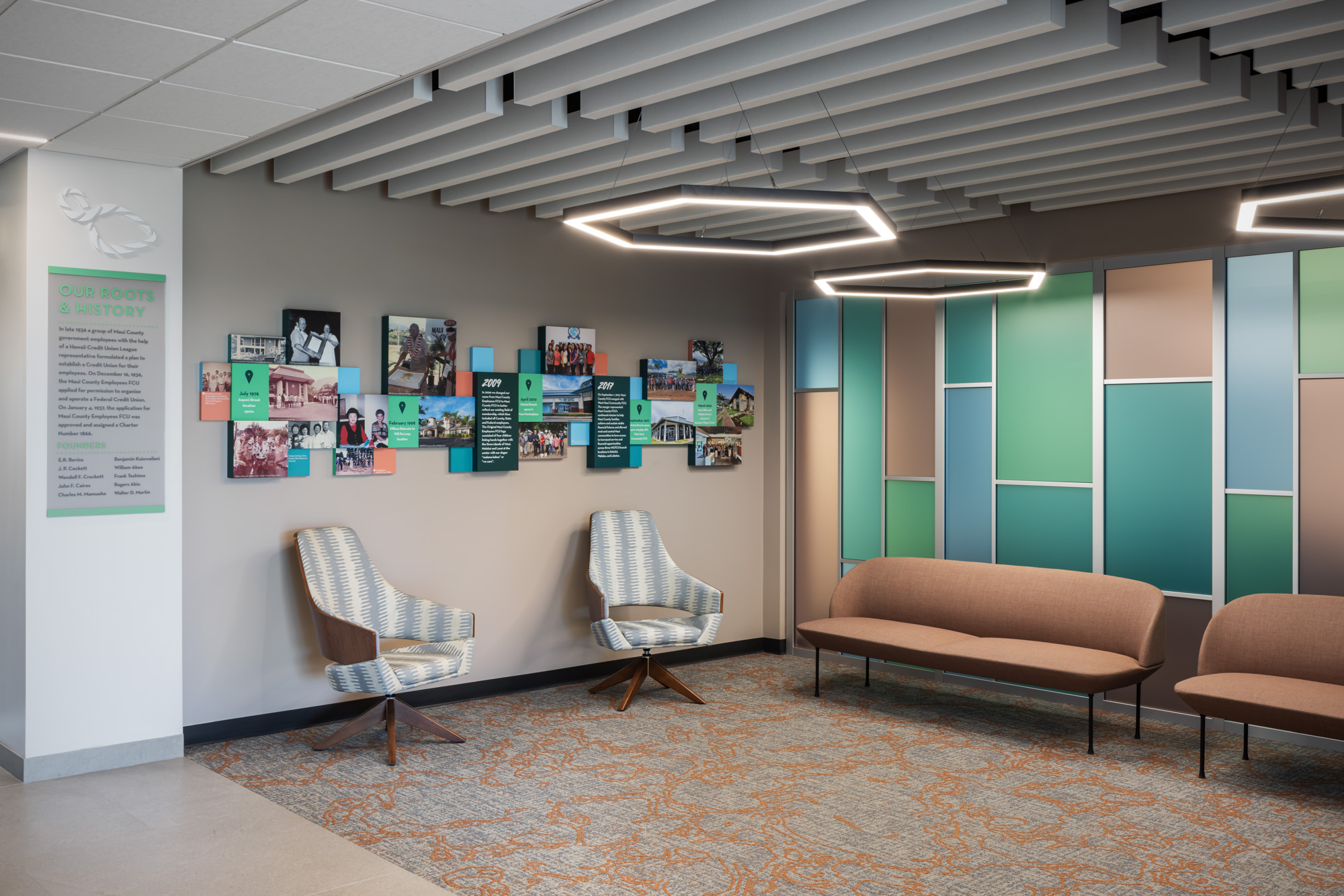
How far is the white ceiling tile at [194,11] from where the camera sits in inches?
126

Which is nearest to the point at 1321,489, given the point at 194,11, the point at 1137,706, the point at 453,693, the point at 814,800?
the point at 1137,706

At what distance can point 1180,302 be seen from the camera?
20.6 ft

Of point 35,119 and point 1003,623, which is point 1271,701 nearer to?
point 1003,623

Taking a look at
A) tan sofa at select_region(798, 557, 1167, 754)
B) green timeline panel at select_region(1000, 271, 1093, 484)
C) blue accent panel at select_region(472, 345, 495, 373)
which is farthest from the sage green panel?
blue accent panel at select_region(472, 345, 495, 373)

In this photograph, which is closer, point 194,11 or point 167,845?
point 194,11

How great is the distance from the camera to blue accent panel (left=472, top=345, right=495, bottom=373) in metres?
6.73

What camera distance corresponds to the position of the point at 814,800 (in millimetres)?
4867

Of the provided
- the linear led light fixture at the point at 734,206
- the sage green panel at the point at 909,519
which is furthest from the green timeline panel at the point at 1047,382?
the linear led light fixture at the point at 734,206

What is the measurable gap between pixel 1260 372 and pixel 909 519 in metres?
2.50

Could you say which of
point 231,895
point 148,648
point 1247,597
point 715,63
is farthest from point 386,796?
point 1247,597

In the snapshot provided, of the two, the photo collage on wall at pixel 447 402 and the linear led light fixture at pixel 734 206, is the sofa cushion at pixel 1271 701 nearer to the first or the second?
the linear led light fixture at pixel 734 206

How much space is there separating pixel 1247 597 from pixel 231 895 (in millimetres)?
5174

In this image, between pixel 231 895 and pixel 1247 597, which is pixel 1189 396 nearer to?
pixel 1247 597

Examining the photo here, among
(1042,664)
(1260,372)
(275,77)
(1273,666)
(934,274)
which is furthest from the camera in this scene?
(934,274)
